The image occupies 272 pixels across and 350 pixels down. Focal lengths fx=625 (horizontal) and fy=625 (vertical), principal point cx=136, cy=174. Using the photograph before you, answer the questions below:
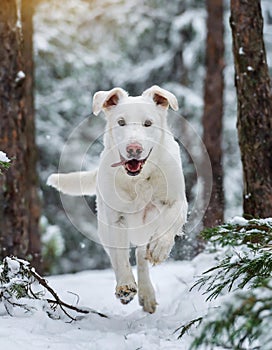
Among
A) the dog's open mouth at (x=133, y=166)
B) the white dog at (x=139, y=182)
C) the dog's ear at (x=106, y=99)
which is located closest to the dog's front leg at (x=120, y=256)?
the white dog at (x=139, y=182)

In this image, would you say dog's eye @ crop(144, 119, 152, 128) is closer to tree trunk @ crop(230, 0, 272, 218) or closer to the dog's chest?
the dog's chest

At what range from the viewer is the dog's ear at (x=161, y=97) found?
4305mm

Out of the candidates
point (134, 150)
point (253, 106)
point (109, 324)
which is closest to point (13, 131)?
point (253, 106)

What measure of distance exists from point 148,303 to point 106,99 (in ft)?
4.94

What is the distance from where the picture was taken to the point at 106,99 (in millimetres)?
4332

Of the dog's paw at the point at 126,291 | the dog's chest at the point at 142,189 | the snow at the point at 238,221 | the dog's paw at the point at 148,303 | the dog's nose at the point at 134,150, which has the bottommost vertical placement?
the dog's paw at the point at 148,303

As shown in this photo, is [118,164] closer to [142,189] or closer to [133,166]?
[133,166]

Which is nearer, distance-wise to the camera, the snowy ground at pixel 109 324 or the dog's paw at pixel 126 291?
the snowy ground at pixel 109 324

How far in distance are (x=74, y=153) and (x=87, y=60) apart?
86.4 inches

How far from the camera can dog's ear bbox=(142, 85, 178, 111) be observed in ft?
14.1

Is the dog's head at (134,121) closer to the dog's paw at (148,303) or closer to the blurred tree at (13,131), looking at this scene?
the dog's paw at (148,303)

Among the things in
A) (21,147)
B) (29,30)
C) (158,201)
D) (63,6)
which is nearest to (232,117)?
(63,6)

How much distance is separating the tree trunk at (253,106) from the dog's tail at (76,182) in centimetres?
127

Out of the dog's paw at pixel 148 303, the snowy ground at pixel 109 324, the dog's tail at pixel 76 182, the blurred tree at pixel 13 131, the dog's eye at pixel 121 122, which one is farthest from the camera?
the blurred tree at pixel 13 131
